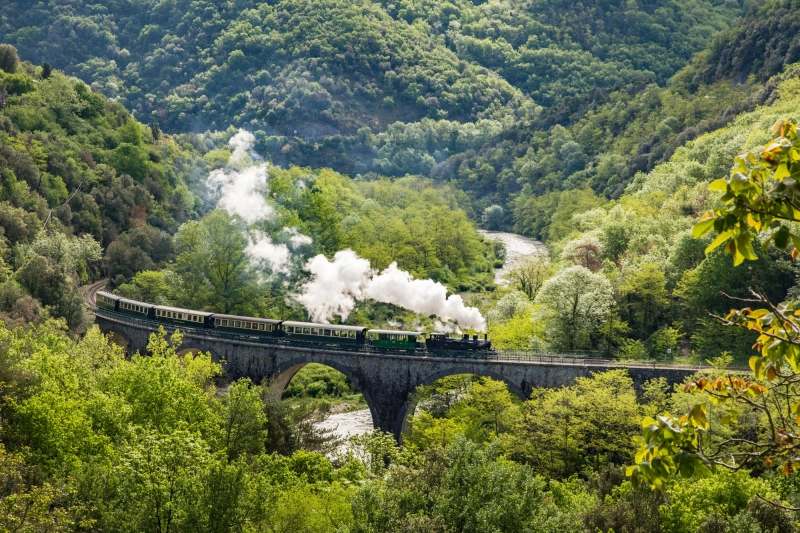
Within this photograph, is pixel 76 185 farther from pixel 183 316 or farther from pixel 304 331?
pixel 304 331

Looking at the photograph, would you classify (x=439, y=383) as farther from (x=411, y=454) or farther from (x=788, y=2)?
(x=788, y=2)

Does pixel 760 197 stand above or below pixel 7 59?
below

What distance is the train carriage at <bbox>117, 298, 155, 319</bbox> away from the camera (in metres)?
75.3

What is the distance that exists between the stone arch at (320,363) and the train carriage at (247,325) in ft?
8.09

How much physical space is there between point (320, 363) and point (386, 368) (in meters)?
5.84

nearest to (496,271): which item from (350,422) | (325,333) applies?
(350,422)

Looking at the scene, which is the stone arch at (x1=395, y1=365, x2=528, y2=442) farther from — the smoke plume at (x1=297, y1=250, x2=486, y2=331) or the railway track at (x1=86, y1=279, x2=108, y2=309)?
the railway track at (x1=86, y1=279, x2=108, y2=309)

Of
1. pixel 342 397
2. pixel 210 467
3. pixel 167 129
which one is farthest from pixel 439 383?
pixel 167 129

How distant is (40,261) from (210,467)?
142 ft

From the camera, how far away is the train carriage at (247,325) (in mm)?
68875

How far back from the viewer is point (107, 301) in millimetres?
79688

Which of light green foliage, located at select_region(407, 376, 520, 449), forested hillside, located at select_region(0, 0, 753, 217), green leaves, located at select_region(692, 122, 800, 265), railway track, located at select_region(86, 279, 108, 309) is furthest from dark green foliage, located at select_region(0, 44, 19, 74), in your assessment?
green leaves, located at select_region(692, 122, 800, 265)

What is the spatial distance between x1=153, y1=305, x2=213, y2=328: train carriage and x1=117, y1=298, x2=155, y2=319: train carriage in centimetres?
48

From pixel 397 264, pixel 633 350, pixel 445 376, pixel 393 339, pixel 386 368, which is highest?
pixel 397 264
